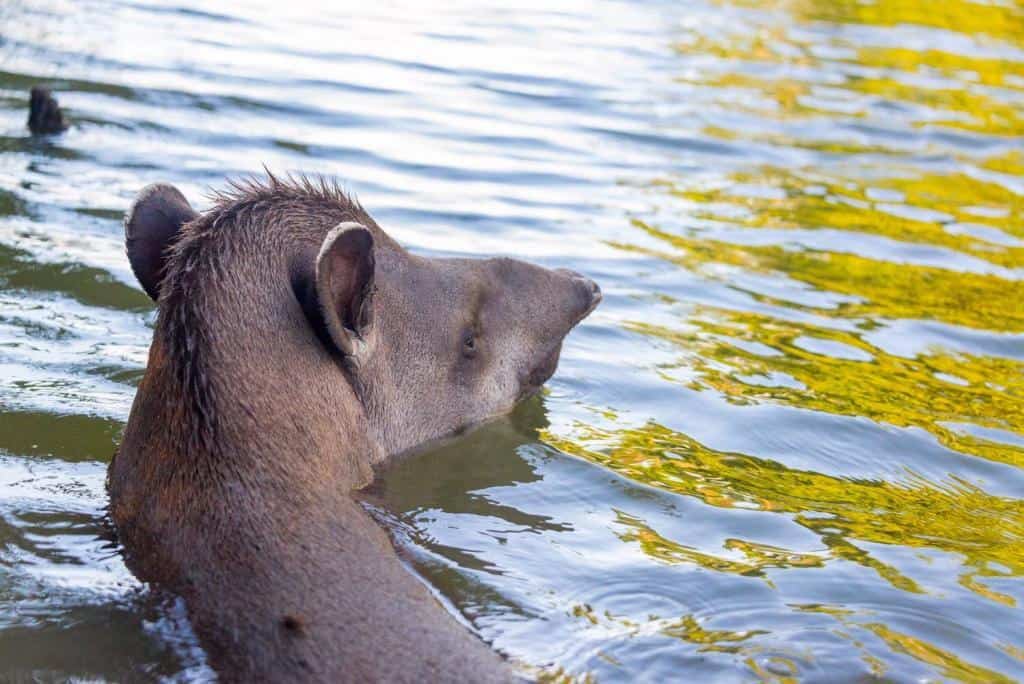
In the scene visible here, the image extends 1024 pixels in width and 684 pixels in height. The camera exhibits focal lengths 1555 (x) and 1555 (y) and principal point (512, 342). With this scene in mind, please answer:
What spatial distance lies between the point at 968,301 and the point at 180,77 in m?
7.75

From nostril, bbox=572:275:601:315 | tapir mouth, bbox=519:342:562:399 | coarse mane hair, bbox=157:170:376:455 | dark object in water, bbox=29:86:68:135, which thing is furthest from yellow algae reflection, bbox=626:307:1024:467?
dark object in water, bbox=29:86:68:135

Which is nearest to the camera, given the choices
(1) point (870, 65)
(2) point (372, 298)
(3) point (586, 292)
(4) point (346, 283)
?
(4) point (346, 283)

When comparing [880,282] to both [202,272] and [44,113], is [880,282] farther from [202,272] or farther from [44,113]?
[202,272]

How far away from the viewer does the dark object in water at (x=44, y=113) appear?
11922 millimetres

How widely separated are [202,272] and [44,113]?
7.19m

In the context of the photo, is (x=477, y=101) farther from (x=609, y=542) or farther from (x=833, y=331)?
(x=609, y=542)

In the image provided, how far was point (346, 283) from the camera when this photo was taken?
5.83 m

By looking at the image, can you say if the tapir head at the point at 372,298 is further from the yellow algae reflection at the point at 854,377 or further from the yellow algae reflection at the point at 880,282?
the yellow algae reflection at the point at 880,282

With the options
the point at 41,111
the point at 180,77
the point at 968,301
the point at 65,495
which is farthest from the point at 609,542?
the point at 180,77

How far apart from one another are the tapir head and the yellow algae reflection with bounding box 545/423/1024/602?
70cm

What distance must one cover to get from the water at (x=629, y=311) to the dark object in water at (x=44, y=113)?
16cm

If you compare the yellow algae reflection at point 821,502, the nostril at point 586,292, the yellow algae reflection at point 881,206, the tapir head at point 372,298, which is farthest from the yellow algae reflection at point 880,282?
the tapir head at point 372,298

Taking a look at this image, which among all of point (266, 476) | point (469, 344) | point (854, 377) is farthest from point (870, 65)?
point (266, 476)

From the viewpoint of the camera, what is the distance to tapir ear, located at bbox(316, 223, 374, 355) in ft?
18.3
